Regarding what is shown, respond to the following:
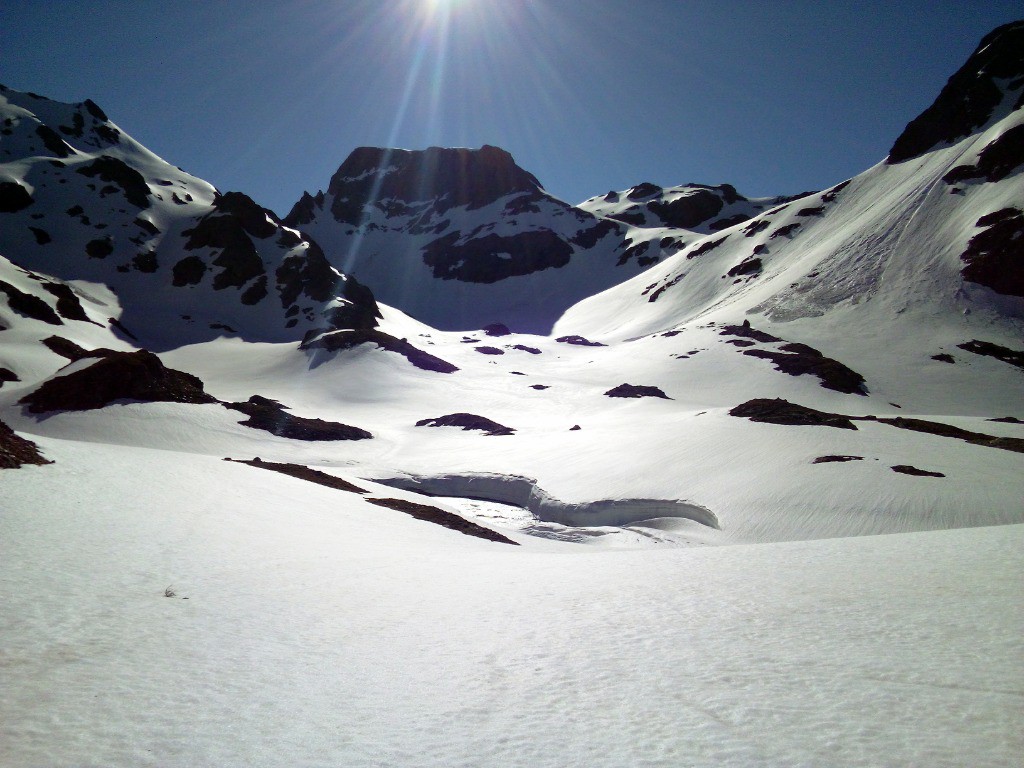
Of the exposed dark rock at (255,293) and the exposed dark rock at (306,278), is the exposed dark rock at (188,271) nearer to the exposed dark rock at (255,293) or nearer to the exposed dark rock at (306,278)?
the exposed dark rock at (255,293)

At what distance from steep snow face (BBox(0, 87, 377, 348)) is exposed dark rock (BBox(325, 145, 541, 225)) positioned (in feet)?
282

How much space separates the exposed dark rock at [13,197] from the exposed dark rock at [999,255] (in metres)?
127

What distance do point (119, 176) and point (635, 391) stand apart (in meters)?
97.2

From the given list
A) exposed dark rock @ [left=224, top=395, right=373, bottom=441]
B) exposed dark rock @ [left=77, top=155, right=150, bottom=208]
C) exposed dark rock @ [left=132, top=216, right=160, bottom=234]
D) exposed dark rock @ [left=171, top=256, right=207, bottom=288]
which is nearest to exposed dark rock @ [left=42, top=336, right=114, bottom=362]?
exposed dark rock @ [left=224, top=395, right=373, bottom=441]

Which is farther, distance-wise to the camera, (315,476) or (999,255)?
(999,255)

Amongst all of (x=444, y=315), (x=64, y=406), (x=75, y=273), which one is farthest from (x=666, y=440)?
(x=444, y=315)

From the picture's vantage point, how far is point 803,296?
65.1 metres

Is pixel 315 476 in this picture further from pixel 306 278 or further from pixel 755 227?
pixel 755 227

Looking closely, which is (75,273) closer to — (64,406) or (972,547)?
(64,406)

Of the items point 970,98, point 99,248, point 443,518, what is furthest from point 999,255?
point 99,248

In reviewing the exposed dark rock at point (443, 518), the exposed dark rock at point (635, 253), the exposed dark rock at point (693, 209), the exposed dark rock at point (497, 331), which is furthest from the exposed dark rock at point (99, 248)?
the exposed dark rock at point (693, 209)

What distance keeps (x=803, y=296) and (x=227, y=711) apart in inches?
2851

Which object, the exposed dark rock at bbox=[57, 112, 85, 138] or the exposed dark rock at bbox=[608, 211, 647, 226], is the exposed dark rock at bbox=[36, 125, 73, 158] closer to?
the exposed dark rock at bbox=[57, 112, 85, 138]

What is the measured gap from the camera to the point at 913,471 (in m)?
18.4
